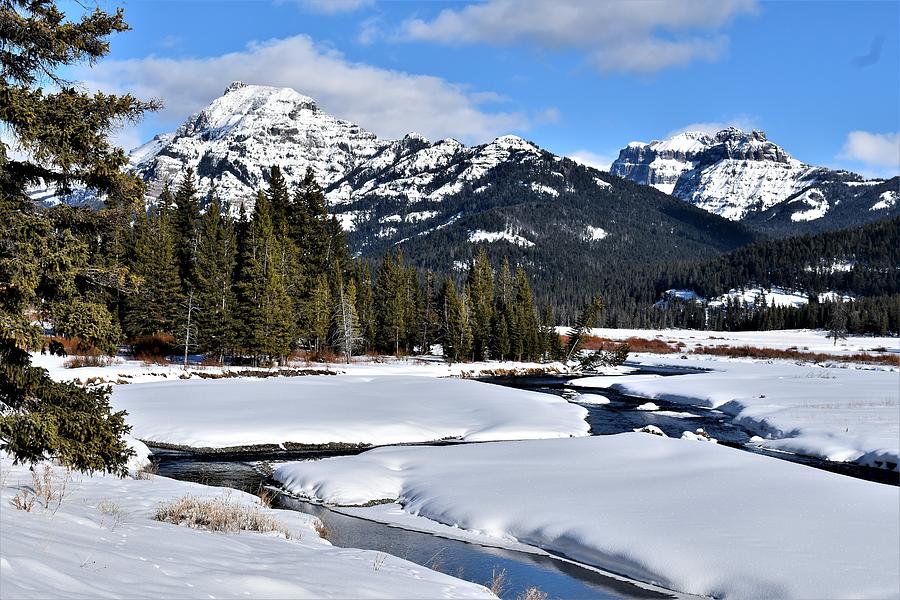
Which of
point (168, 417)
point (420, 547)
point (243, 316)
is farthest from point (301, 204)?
point (420, 547)

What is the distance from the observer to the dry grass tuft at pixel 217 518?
1003 cm

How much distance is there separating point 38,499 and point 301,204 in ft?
192

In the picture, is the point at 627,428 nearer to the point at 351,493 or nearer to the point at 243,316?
the point at 351,493

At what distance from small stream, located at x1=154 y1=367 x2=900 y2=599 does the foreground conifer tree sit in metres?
5.15

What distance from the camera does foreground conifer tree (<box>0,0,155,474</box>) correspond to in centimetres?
819

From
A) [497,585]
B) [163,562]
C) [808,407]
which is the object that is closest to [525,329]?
[808,407]

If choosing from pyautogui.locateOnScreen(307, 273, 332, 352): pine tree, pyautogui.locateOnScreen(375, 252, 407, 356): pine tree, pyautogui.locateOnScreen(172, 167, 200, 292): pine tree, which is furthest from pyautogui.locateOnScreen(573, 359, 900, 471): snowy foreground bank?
pyautogui.locateOnScreen(172, 167, 200, 292): pine tree

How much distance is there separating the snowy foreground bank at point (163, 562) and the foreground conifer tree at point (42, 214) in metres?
1.07

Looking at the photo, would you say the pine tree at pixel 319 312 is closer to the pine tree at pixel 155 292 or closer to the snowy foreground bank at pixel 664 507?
the pine tree at pixel 155 292

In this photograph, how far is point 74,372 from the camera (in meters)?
36.6

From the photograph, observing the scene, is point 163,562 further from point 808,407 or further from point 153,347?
point 153,347

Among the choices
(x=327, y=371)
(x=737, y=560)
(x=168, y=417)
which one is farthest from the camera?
(x=327, y=371)

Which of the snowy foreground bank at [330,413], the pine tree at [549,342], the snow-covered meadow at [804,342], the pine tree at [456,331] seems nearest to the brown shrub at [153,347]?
the snowy foreground bank at [330,413]

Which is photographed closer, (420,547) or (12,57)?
(12,57)
